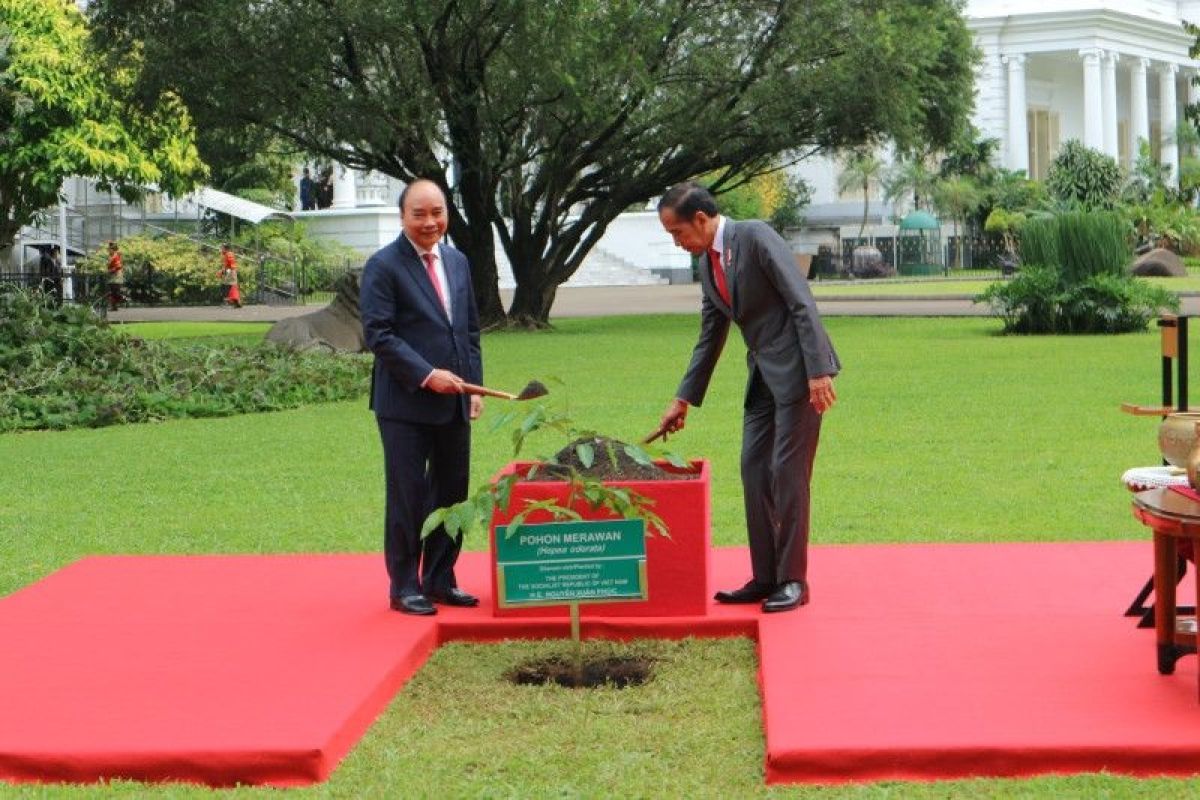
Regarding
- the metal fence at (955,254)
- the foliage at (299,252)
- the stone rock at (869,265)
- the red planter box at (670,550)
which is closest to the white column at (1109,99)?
the metal fence at (955,254)

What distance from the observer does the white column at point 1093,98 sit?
78188 millimetres

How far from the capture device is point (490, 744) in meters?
5.98

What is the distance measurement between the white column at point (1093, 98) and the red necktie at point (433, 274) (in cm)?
7312

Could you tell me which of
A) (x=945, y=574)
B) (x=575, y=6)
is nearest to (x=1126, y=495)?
(x=945, y=574)

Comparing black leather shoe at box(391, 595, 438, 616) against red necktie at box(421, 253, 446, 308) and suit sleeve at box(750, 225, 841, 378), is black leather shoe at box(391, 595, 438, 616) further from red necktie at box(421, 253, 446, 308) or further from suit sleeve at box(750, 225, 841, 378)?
suit sleeve at box(750, 225, 841, 378)

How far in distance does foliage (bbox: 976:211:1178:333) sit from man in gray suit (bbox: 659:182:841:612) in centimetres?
1853

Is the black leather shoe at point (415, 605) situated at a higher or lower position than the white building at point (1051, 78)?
lower

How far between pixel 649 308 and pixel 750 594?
1251 inches

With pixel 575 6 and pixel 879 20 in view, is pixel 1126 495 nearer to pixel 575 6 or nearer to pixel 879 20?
pixel 575 6

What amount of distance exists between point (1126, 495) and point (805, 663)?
4735 mm

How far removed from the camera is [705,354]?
26.7 ft

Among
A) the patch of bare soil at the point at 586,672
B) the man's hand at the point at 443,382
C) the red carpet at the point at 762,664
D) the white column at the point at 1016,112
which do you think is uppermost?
the white column at the point at 1016,112

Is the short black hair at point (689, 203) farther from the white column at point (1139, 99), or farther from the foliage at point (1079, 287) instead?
the white column at point (1139, 99)

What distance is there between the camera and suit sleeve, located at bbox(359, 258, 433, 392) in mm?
7562
